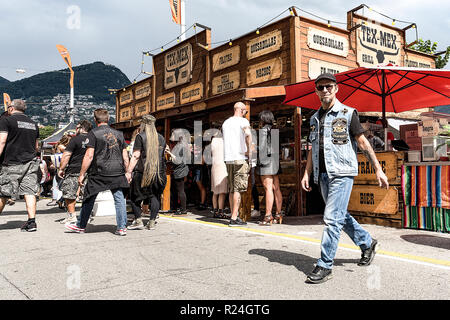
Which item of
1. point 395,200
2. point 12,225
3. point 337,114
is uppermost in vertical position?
point 337,114

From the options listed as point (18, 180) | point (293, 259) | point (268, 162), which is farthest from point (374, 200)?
point (18, 180)

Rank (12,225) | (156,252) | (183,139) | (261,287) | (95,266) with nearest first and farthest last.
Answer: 1. (261,287)
2. (95,266)
3. (156,252)
4. (12,225)
5. (183,139)

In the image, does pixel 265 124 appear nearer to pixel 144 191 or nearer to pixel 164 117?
pixel 144 191

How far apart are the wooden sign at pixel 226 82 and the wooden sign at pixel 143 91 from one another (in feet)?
15.9

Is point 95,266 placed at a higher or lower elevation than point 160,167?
lower

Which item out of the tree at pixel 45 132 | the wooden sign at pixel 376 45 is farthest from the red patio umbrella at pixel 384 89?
the tree at pixel 45 132

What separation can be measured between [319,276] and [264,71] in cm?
713

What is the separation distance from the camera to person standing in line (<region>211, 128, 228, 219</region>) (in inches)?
279

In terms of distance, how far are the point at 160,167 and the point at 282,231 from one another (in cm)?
234

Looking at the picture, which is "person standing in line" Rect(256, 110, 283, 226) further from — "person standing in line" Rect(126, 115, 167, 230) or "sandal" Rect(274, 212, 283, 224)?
"person standing in line" Rect(126, 115, 167, 230)

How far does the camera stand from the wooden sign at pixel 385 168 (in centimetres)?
589
